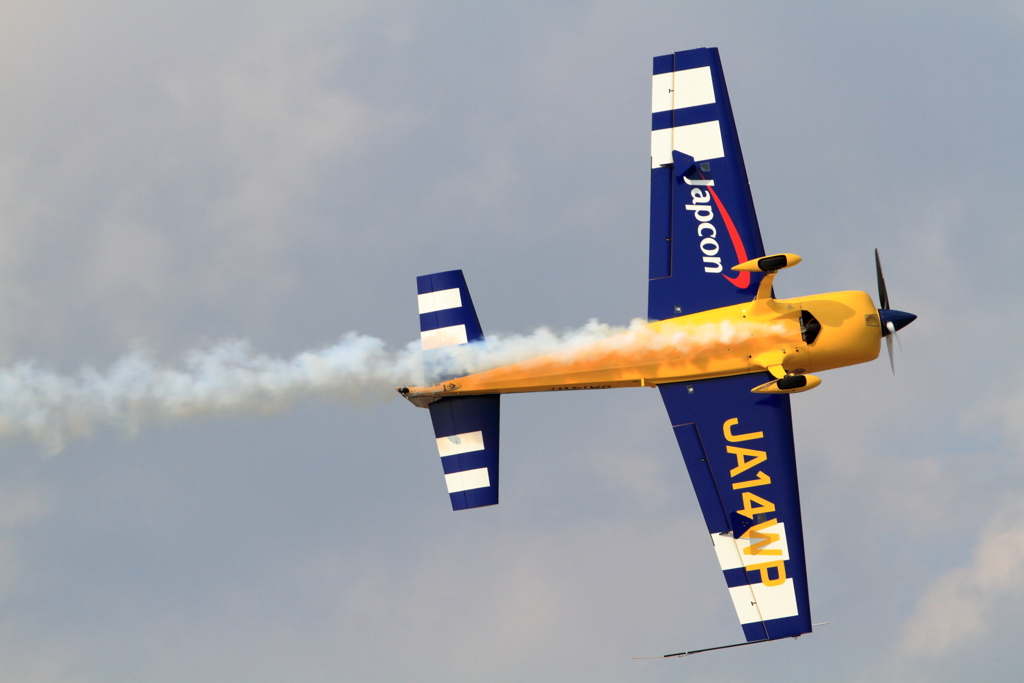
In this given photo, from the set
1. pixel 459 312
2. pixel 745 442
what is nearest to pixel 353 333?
pixel 459 312

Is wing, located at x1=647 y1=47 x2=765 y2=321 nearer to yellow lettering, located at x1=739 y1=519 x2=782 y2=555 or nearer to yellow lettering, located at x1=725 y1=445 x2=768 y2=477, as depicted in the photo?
yellow lettering, located at x1=725 y1=445 x2=768 y2=477

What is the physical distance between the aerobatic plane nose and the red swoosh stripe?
304 cm

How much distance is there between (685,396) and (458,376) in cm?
500

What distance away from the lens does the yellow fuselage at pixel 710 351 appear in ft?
94.6

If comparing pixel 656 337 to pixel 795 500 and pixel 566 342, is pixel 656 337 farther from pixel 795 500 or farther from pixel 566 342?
pixel 795 500

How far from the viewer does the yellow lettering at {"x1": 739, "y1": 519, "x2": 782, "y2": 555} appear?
2889 centimetres

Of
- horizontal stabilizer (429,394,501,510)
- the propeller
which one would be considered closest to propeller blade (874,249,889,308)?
the propeller

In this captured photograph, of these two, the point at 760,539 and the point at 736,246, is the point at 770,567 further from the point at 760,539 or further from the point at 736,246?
the point at 736,246

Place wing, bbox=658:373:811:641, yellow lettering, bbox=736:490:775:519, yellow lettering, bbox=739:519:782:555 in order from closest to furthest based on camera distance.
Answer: wing, bbox=658:373:811:641 → yellow lettering, bbox=739:519:782:555 → yellow lettering, bbox=736:490:775:519

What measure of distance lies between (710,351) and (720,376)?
654 mm

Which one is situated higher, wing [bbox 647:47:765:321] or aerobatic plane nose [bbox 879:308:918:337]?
wing [bbox 647:47:765:321]

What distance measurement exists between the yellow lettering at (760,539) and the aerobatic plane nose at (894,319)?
4836 millimetres

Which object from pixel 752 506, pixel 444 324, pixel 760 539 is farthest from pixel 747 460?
pixel 444 324

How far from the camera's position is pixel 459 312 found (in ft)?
96.2
